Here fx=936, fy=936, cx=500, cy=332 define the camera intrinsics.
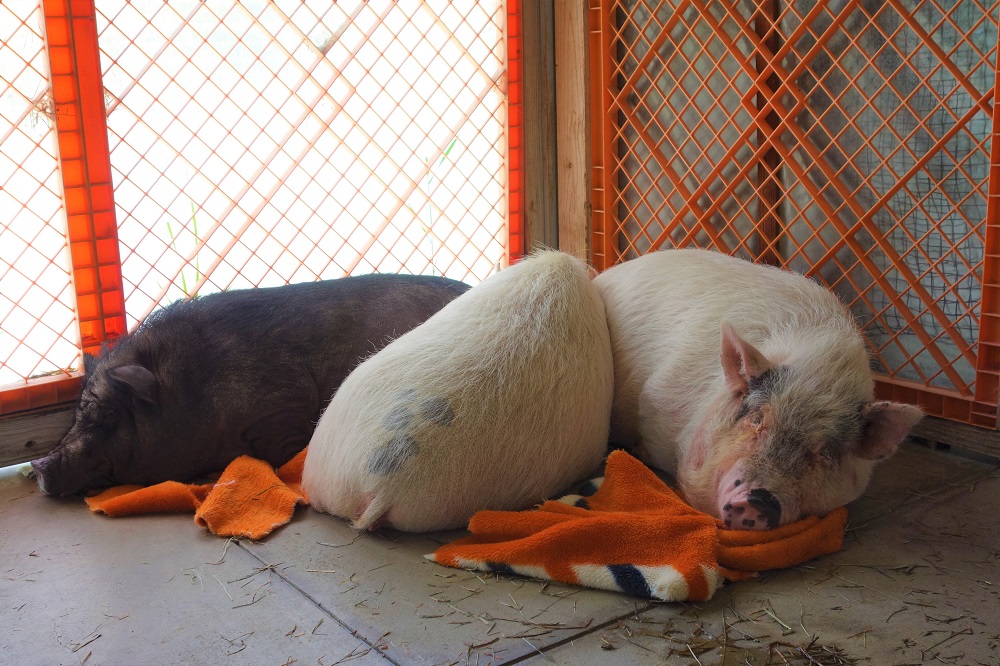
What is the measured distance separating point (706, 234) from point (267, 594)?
2659mm

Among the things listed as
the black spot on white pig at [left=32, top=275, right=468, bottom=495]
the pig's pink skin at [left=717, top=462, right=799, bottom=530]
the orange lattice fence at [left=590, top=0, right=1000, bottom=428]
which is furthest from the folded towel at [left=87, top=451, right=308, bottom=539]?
the orange lattice fence at [left=590, top=0, right=1000, bottom=428]

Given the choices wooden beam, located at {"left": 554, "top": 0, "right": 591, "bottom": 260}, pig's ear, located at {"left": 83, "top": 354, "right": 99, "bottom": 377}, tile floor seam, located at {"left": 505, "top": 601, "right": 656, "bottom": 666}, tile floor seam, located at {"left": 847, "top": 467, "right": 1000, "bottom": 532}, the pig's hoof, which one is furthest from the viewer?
wooden beam, located at {"left": 554, "top": 0, "right": 591, "bottom": 260}

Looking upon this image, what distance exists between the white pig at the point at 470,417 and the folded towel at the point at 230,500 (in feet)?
0.49

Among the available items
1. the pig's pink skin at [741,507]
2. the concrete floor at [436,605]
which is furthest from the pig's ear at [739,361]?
the concrete floor at [436,605]

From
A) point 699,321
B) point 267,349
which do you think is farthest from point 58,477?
point 699,321

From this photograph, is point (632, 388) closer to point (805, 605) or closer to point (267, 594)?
point (805, 605)

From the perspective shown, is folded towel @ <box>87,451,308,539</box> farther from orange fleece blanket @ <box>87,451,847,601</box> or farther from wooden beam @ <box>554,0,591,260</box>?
wooden beam @ <box>554,0,591,260</box>

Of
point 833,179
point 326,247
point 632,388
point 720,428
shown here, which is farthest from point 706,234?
point 326,247

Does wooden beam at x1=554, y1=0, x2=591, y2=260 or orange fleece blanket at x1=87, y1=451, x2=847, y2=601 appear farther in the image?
wooden beam at x1=554, y1=0, x2=591, y2=260

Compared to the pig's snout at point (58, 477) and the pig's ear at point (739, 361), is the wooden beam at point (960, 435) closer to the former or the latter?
the pig's ear at point (739, 361)

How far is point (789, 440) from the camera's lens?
280 cm

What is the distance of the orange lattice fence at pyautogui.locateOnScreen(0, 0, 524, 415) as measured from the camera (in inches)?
148

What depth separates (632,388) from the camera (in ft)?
11.8

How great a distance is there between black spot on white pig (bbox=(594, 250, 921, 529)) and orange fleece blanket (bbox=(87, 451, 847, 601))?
80mm
